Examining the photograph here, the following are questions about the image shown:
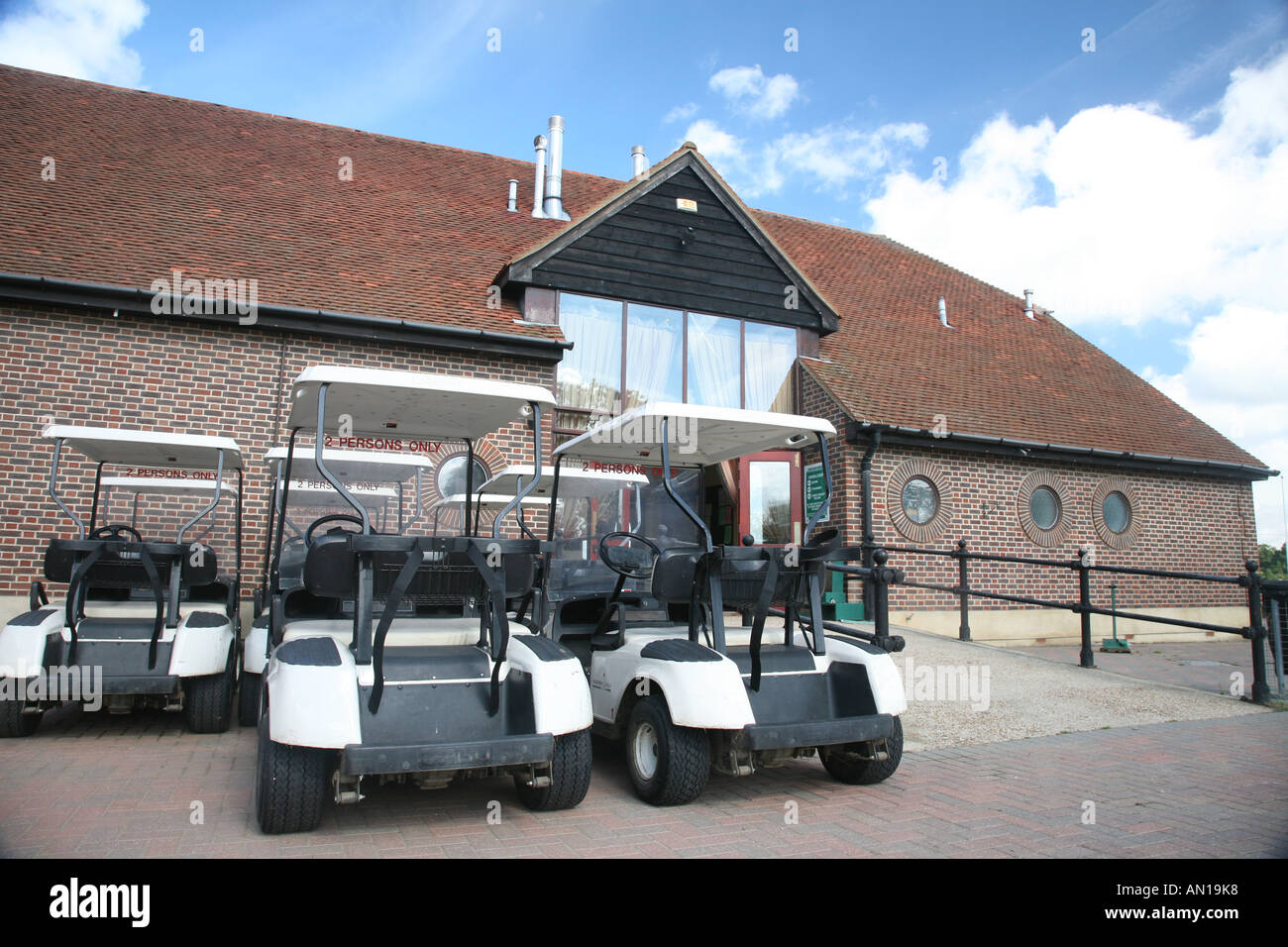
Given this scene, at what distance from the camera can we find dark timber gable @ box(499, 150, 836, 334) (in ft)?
36.9

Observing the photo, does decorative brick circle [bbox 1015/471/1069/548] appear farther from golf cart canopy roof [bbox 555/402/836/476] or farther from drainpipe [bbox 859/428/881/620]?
golf cart canopy roof [bbox 555/402/836/476]

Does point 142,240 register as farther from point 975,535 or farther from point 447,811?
point 975,535

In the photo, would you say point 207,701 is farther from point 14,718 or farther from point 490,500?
point 490,500

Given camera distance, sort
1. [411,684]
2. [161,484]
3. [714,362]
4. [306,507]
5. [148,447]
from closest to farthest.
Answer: [411,684] < [148,447] < [306,507] < [161,484] < [714,362]

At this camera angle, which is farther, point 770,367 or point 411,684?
point 770,367

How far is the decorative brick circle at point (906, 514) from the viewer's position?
1195 cm

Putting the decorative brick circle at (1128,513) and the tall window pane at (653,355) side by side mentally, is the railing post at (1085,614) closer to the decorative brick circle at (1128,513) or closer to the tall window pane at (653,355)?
the decorative brick circle at (1128,513)

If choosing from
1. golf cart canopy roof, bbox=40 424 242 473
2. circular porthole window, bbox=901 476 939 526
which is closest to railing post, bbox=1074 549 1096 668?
circular porthole window, bbox=901 476 939 526

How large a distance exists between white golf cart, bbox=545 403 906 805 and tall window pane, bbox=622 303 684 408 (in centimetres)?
581

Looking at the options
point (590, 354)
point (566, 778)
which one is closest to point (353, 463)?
point (566, 778)

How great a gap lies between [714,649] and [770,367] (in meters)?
8.50

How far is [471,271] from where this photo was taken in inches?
448

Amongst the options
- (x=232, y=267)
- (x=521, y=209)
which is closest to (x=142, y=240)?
(x=232, y=267)

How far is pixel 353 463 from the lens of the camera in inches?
266
